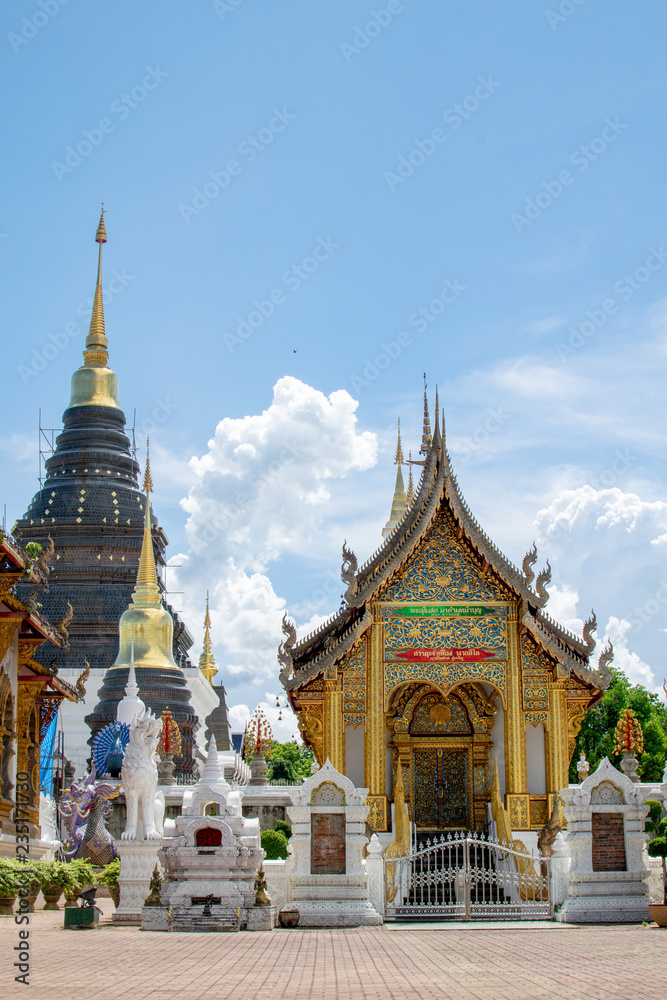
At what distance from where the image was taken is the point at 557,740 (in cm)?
2481

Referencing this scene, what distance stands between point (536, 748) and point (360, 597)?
15.2 ft

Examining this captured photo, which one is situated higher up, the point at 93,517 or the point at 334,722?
the point at 93,517

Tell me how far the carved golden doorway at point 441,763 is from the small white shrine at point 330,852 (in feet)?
23.6

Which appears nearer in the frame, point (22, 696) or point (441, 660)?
point (441, 660)

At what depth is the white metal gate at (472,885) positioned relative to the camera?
19453 millimetres

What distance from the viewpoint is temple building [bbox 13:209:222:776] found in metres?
51.4

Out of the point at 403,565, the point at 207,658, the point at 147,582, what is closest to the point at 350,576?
the point at 403,565

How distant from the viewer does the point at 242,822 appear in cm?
1864

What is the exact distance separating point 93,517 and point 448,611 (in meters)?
30.9

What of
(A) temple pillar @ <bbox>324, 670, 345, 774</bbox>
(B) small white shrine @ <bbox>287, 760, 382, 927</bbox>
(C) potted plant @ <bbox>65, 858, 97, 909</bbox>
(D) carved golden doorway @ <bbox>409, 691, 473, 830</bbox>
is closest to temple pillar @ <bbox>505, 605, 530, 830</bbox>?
(D) carved golden doorway @ <bbox>409, 691, 473, 830</bbox>

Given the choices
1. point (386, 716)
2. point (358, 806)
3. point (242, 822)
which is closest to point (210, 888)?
point (242, 822)

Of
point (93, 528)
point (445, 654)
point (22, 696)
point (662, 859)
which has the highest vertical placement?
point (93, 528)

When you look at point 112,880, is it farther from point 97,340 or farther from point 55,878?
point 97,340

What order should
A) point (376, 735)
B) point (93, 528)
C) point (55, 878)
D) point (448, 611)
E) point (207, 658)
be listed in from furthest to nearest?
point (207, 658)
point (93, 528)
point (448, 611)
point (376, 735)
point (55, 878)
